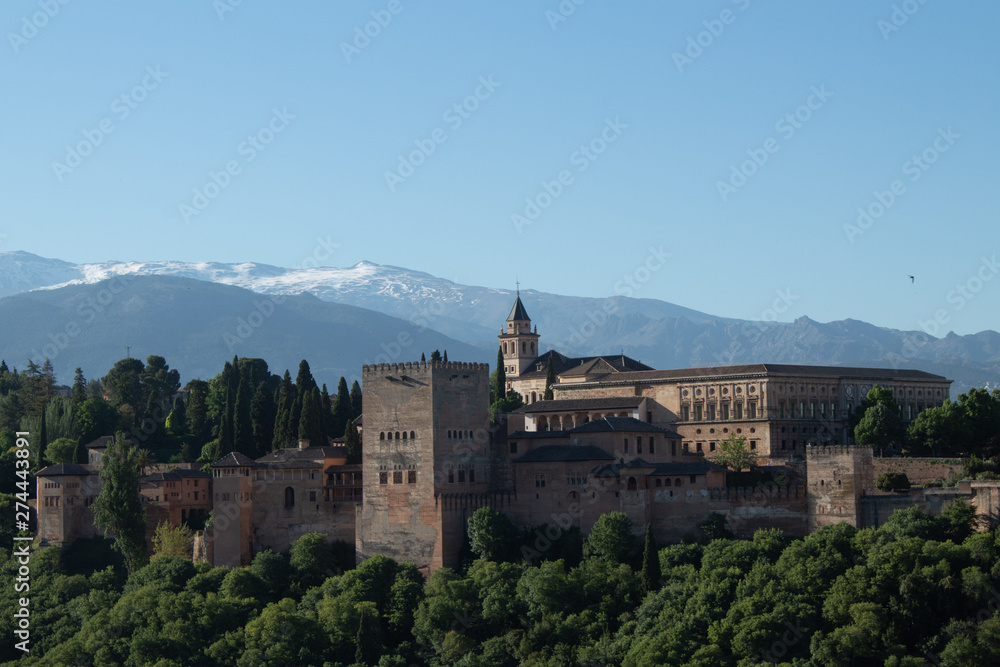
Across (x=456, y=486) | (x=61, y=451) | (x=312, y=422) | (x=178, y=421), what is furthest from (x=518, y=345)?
(x=456, y=486)

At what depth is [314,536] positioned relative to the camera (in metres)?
73.4

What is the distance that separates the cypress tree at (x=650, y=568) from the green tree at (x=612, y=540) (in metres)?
1.42

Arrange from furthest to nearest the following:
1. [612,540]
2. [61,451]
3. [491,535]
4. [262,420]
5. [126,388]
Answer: [126,388]
[61,451]
[262,420]
[491,535]
[612,540]

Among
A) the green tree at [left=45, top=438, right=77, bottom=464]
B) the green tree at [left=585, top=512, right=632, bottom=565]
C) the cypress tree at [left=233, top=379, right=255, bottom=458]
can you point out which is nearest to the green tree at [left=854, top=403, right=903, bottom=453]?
the green tree at [left=585, top=512, right=632, bottom=565]

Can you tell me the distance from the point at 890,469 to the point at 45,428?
5856 centimetres

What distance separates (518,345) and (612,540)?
58.1 meters

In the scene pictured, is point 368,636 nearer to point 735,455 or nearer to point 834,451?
point 834,451

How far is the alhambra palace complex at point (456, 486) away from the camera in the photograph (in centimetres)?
6688

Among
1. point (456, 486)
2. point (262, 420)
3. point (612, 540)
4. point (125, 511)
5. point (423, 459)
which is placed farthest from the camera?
point (262, 420)

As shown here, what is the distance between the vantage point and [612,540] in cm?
6619

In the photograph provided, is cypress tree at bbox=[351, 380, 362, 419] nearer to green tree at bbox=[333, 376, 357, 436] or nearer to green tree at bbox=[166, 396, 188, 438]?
green tree at bbox=[333, 376, 357, 436]

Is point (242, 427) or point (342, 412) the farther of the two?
point (242, 427)

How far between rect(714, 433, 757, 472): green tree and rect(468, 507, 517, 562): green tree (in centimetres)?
1648

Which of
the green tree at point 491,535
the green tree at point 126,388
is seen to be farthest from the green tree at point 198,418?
the green tree at point 491,535
